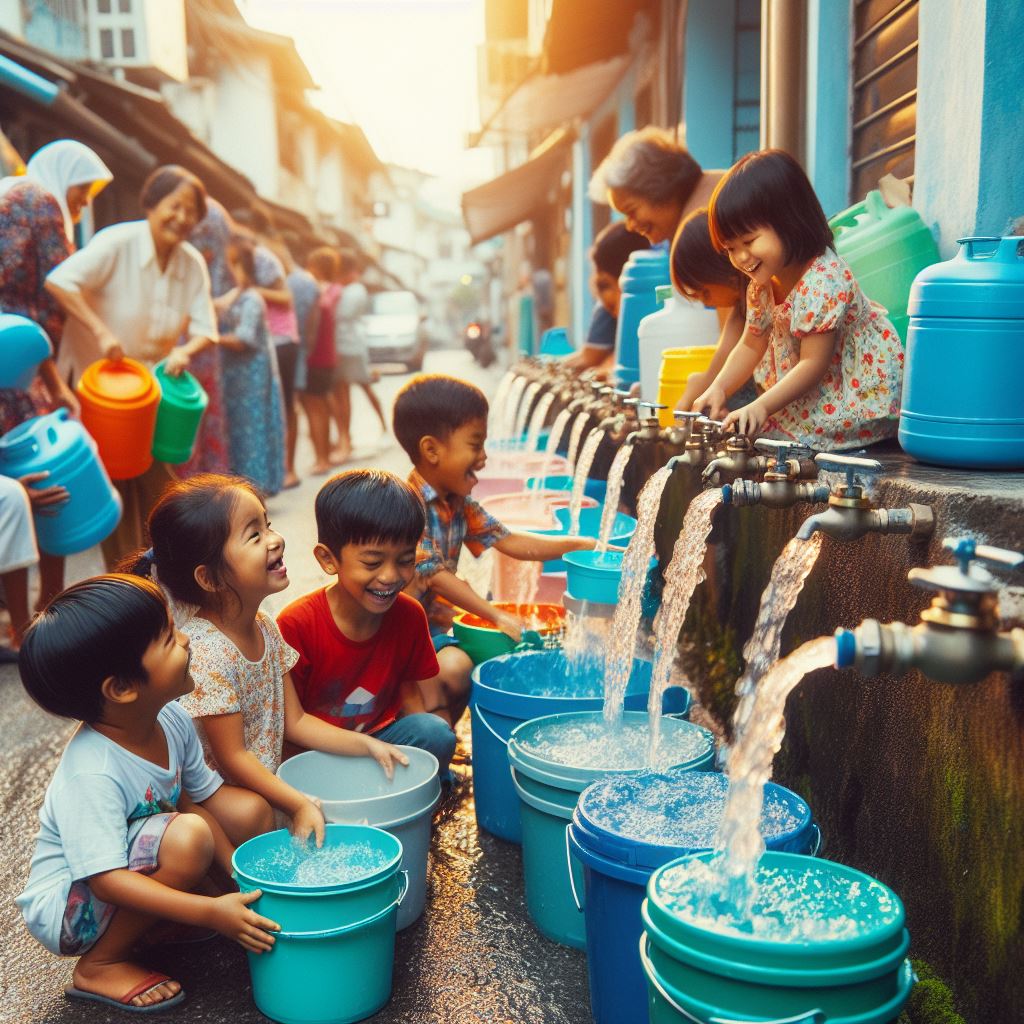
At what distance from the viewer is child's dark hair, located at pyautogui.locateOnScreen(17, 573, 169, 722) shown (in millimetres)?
2320

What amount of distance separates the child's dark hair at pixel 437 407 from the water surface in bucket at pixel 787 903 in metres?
2.07

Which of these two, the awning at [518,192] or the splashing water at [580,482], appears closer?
A: the splashing water at [580,482]

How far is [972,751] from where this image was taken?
1.98 m

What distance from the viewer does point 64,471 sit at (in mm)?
4910

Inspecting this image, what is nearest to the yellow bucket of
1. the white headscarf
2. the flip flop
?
the flip flop

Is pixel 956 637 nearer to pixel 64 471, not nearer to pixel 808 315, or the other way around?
pixel 808 315

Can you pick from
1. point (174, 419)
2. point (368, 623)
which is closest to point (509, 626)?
point (368, 623)

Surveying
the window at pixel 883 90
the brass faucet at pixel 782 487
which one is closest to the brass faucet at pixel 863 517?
the brass faucet at pixel 782 487

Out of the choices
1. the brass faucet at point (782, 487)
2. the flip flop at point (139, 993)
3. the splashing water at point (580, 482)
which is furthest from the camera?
the splashing water at point (580, 482)

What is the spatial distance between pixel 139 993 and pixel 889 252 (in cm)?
290

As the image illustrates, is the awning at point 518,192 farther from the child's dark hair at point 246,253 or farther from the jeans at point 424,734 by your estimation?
the jeans at point 424,734

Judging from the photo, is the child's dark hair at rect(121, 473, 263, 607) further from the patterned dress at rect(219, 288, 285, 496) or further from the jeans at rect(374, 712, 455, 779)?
the patterned dress at rect(219, 288, 285, 496)

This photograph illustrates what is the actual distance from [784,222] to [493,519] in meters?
1.46

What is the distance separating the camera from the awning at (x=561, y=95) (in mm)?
12039
